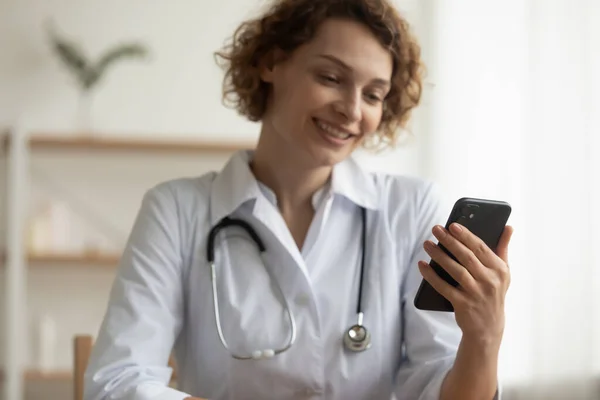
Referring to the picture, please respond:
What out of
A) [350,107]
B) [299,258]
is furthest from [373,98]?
[299,258]

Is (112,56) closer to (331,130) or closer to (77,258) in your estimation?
(77,258)

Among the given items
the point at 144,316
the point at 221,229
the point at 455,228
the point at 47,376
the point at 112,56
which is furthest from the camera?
the point at 112,56

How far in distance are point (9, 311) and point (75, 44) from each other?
110cm

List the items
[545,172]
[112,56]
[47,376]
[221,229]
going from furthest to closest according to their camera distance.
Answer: [112,56], [47,376], [545,172], [221,229]

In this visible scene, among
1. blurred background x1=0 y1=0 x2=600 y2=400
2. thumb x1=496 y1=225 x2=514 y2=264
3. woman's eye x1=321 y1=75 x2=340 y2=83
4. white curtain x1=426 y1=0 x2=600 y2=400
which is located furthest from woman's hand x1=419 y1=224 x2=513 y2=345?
blurred background x1=0 y1=0 x2=600 y2=400

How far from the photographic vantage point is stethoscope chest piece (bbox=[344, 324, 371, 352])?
1.31 metres

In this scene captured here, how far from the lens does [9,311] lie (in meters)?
3.05

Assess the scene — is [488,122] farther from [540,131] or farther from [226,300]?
[226,300]

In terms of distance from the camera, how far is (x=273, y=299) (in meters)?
1.36

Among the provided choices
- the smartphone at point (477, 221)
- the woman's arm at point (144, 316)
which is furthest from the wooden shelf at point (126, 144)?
the smartphone at point (477, 221)

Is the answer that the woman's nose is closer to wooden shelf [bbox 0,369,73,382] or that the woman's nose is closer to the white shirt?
the white shirt

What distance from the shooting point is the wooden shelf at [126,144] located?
3102 mm

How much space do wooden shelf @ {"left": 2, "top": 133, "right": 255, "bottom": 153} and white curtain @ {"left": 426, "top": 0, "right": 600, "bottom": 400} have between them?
1041 millimetres

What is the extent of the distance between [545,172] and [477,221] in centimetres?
102
